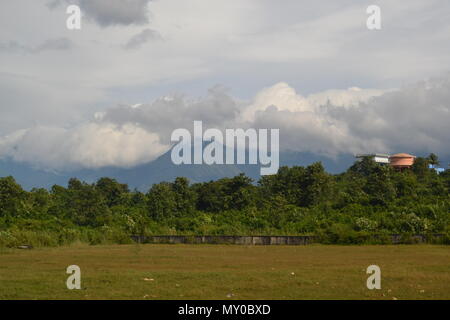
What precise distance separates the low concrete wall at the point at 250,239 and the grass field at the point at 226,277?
13.4 metres

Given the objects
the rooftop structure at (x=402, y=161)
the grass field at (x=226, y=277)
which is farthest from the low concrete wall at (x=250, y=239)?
the rooftop structure at (x=402, y=161)

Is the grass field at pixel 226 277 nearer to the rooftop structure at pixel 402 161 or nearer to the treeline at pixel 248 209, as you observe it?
the treeline at pixel 248 209

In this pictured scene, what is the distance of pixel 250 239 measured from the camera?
148 feet

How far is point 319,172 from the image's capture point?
64.0 meters

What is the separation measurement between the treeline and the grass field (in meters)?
16.2

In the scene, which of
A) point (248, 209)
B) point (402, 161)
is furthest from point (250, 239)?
point (402, 161)

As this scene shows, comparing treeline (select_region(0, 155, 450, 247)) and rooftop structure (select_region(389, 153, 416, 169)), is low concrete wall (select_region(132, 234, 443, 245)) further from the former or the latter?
rooftop structure (select_region(389, 153, 416, 169))

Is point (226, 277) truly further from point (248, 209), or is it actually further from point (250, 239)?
point (248, 209)

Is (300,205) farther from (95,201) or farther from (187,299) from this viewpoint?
(187,299)

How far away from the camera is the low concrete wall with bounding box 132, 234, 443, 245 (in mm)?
42781

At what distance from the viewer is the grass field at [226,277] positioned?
16.4 m

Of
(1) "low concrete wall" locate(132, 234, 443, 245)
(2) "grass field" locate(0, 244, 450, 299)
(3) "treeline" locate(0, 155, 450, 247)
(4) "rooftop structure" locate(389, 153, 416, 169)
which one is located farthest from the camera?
(4) "rooftop structure" locate(389, 153, 416, 169)

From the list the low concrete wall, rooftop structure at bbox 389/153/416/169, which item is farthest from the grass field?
rooftop structure at bbox 389/153/416/169
